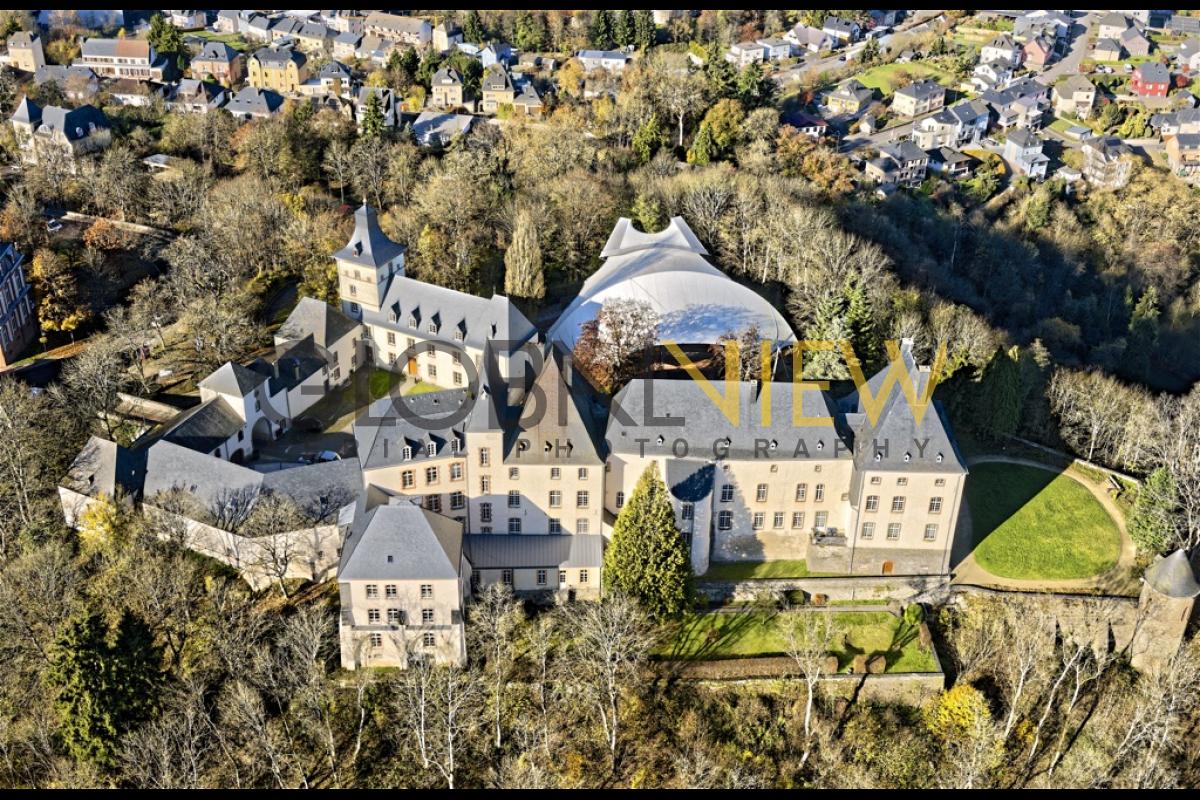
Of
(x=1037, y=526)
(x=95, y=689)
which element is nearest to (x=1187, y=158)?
(x=1037, y=526)

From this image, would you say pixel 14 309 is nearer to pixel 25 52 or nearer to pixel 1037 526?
pixel 1037 526

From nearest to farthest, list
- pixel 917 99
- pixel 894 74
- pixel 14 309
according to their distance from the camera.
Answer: pixel 14 309
pixel 917 99
pixel 894 74

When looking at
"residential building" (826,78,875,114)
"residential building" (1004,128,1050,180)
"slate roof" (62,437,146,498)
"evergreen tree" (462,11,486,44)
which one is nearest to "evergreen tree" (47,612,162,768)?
"slate roof" (62,437,146,498)

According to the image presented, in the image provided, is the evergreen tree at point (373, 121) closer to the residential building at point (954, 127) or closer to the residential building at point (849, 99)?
A: the residential building at point (954, 127)

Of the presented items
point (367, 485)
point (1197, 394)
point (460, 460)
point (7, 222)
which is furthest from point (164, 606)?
point (1197, 394)

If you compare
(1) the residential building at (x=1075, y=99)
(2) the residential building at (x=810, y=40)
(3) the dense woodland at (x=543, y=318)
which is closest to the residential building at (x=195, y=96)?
(3) the dense woodland at (x=543, y=318)
